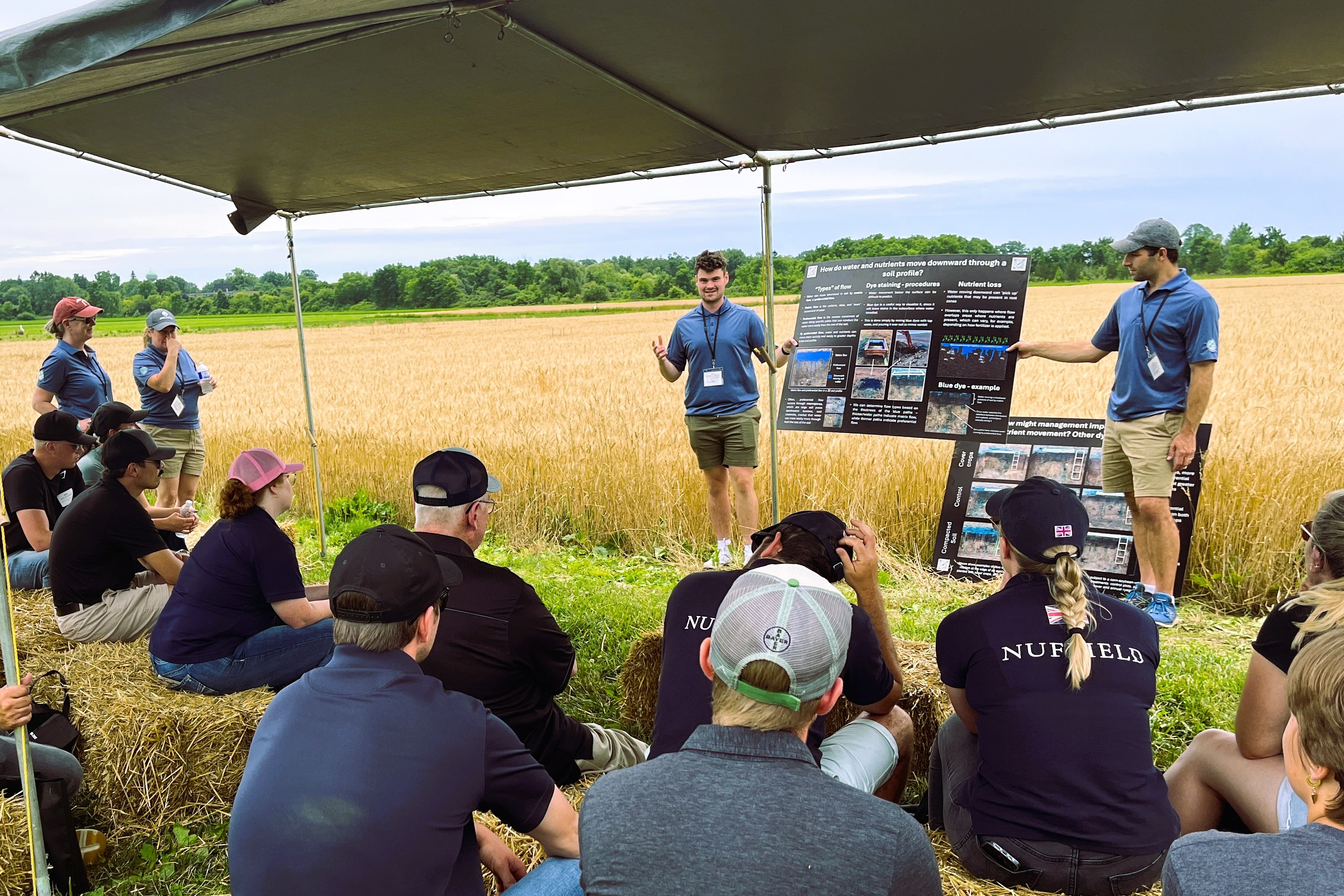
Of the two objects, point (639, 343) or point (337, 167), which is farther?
point (639, 343)

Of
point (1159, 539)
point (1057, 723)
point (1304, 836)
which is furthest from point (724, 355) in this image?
point (1304, 836)

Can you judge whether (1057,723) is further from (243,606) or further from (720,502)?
(720,502)

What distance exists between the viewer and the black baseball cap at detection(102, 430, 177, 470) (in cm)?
372

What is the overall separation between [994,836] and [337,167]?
4.74 meters

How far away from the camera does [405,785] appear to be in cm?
165

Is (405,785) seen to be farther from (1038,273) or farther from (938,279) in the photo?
(1038,273)

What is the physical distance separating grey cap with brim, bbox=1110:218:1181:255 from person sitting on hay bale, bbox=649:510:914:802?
2.94m

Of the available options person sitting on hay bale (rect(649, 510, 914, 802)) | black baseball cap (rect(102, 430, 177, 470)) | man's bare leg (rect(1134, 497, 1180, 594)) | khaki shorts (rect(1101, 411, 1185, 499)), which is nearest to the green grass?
man's bare leg (rect(1134, 497, 1180, 594))

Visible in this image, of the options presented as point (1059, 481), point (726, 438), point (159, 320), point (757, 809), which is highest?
point (159, 320)

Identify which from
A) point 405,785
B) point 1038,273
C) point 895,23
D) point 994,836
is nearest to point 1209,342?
point 895,23

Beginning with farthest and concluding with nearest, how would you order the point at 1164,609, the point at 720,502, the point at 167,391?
the point at 167,391 < the point at 720,502 < the point at 1164,609

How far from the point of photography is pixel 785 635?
150 cm

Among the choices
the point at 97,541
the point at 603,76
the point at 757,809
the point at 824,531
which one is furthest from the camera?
the point at 97,541

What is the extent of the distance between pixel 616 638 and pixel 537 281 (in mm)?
43476
